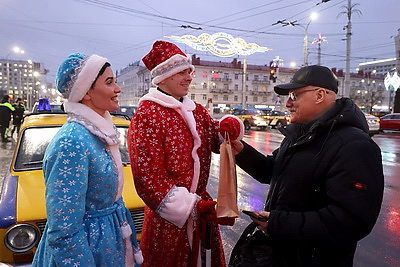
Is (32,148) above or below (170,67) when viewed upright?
below

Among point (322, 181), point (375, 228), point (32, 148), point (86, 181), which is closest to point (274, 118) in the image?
point (375, 228)

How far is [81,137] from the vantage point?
161cm

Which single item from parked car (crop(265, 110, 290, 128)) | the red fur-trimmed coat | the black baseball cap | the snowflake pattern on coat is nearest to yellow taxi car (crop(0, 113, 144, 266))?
the red fur-trimmed coat

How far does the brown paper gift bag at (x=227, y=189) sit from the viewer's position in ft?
6.21

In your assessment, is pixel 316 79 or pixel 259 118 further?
pixel 259 118

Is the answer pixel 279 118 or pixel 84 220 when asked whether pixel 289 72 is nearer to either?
pixel 279 118

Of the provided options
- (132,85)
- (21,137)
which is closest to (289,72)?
(132,85)

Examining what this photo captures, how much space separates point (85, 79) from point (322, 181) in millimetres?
1444

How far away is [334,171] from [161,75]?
4.35 ft

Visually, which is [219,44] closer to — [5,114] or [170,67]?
[5,114]

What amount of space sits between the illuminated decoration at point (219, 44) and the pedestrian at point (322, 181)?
2815 cm

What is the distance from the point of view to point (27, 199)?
286 cm

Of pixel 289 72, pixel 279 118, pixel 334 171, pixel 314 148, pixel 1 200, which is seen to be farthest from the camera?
pixel 289 72

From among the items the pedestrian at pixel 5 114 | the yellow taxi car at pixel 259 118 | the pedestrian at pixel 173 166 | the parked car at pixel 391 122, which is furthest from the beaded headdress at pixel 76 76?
the parked car at pixel 391 122
